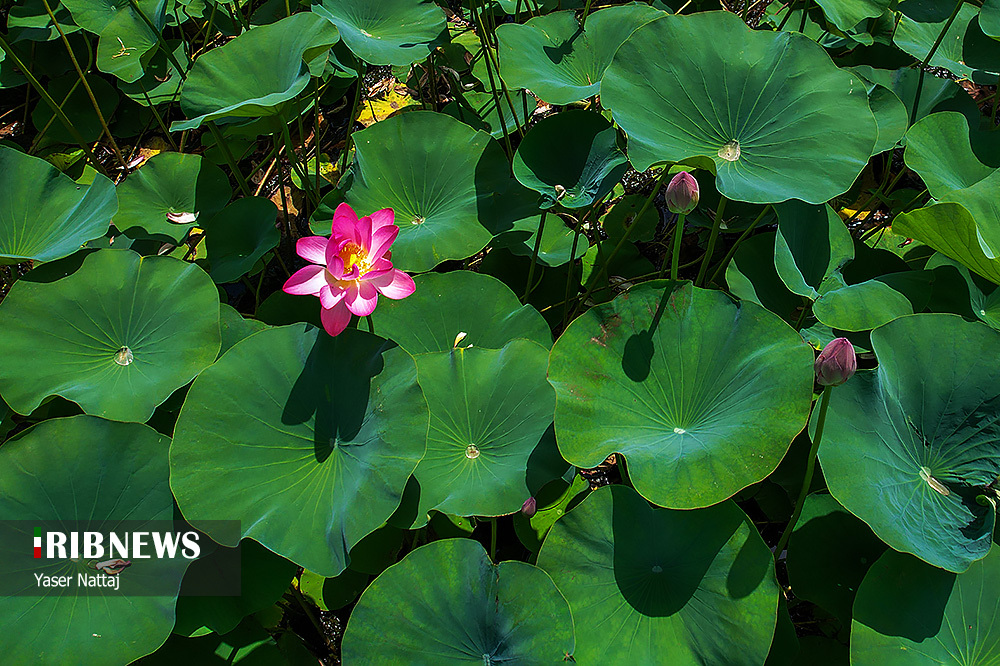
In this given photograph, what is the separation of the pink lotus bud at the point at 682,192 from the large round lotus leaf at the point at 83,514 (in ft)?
4.25

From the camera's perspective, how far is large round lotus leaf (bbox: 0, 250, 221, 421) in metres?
1.64

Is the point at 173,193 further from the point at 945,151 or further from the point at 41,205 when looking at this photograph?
the point at 945,151

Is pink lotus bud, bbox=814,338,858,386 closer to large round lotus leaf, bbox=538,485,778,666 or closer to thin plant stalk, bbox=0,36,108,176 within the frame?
large round lotus leaf, bbox=538,485,778,666

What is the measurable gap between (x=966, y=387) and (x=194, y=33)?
3671 mm

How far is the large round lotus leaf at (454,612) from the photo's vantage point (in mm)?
1345

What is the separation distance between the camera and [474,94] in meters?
2.84

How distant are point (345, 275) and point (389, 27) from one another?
1431mm

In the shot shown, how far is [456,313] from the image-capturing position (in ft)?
6.05

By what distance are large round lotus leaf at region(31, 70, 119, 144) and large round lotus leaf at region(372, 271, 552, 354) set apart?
2.25m

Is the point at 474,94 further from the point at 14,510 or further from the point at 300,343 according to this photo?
the point at 14,510

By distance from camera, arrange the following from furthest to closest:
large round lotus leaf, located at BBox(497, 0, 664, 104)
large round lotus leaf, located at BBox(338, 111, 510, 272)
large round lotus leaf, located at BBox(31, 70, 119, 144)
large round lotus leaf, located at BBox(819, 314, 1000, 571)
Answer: large round lotus leaf, located at BBox(31, 70, 119, 144), large round lotus leaf, located at BBox(497, 0, 664, 104), large round lotus leaf, located at BBox(338, 111, 510, 272), large round lotus leaf, located at BBox(819, 314, 1000, 571)

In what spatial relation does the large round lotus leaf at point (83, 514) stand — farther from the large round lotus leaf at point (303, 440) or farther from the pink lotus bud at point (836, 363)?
the pink lotus bud at point (836, 363)

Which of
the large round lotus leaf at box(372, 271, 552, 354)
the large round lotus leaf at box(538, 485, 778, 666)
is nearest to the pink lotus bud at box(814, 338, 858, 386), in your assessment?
the large round lotus leaf at box(538, 485, 778, 666)

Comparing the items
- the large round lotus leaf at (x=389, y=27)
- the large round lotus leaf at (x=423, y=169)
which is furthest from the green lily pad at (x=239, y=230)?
the large round lotus leaf at (x=389, y=27)
